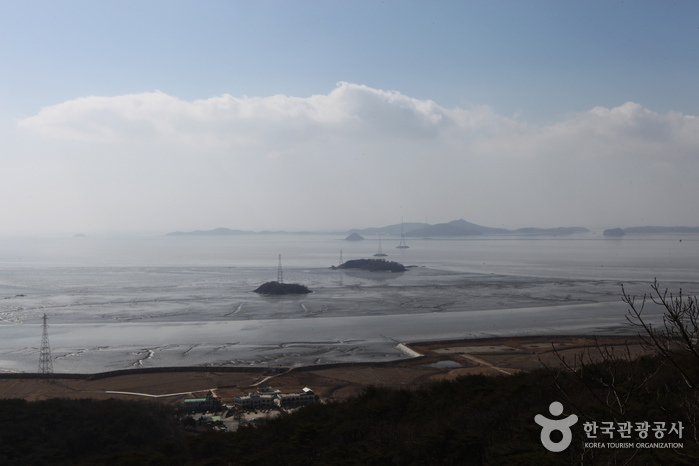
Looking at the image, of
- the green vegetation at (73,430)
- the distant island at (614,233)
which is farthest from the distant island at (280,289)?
the distant island at (614,233)

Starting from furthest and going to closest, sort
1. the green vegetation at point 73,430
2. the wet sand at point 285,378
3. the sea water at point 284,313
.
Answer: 1. the sea water at point 284,313
2. the wet sand at point 285,378
3. the green vegetation at point 73,430

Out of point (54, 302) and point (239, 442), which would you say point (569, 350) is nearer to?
point (239, 442)

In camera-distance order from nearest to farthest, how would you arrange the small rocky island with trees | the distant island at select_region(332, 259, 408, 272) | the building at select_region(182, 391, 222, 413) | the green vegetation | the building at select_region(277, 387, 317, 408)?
the green vegetation → the building at select_region(182, 391, 222, 413) → the building at select_region(277, 387, 317, 408) → the small rocky island with trees → the distant island at select_region(332, 259, 408, 272)

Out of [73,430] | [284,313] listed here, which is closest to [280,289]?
[284,313]

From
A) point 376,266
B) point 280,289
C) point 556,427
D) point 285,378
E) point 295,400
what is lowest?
point 285,378

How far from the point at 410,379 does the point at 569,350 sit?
18.5ft

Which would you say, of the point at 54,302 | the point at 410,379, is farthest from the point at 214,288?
the point at 410,379

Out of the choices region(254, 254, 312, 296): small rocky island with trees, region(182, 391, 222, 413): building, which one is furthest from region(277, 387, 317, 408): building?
region(254, 254, 312, 296): small rocky island with trees

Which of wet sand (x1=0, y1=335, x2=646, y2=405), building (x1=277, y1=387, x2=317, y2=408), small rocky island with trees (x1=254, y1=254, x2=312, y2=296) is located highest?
small rocky island with trees (x1=254, y1=254, x2=312, y2=296)

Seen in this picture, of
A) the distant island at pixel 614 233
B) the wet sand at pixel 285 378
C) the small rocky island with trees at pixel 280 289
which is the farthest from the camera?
the distant island at pixel 614 233

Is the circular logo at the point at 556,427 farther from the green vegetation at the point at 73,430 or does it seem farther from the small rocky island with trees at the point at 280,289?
the small rocky island with trees at the point at 280,289

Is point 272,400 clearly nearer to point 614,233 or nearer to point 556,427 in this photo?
point 556,427

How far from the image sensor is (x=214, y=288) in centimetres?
3153

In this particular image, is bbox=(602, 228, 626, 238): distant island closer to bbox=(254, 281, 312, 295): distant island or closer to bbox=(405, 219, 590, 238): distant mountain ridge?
bbox=(405, 219, 590, 238): distant mountain ridge
